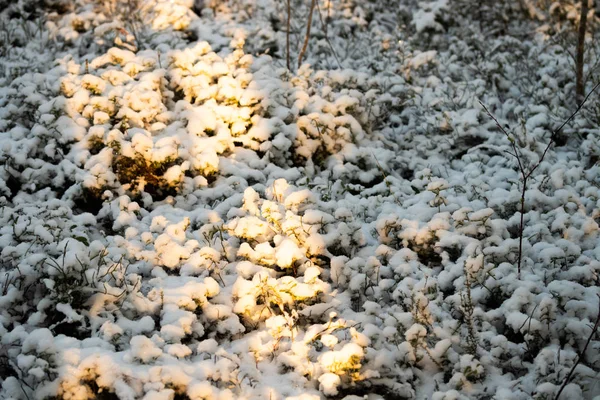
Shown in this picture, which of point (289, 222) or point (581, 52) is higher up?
point (581, 52)

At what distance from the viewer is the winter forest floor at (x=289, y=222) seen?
3.02 metres

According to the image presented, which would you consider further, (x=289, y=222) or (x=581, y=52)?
(x=581, y=52)

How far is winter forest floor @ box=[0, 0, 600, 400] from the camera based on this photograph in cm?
302

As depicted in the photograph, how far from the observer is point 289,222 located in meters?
3.88

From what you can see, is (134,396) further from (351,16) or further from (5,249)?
(351,16)

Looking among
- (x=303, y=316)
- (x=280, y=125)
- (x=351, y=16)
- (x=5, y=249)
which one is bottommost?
(x=303, y=316)

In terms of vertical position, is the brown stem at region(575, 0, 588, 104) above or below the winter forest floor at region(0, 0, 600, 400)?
above

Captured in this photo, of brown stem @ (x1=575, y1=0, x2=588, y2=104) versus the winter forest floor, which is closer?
the winter forest floor

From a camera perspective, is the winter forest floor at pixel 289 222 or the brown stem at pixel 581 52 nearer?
the winter forest floor at pixel 289 222

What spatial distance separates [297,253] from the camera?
3.63 meters

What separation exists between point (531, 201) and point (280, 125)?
2.36 metres

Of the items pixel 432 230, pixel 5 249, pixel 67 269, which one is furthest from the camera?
pixel 432 230

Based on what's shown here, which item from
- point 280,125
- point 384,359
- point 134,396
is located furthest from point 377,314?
point 280,125

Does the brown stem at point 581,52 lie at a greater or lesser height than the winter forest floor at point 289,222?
greater
